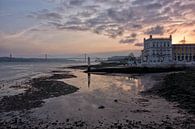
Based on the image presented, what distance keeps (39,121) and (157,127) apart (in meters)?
7.18

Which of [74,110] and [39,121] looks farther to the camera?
[74,110]

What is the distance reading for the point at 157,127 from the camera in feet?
47.9

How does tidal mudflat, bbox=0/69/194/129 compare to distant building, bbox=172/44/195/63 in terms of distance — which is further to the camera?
distant building, bbox=172/44/195/63

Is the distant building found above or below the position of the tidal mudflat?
above

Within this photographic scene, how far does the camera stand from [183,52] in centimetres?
11081

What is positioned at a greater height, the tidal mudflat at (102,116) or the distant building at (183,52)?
the distant building at (183,52)

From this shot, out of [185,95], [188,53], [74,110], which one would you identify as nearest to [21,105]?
[74,110]

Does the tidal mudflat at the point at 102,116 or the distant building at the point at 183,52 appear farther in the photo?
the distant building at the point at 183,52

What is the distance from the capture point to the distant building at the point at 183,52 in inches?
4355

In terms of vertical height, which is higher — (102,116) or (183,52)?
(183,52)

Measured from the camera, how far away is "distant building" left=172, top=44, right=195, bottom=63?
363ft

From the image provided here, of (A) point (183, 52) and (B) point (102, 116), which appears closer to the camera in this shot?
(B) point (102, 116)

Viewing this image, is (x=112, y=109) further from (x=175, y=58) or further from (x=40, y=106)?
(x=175, y=58)

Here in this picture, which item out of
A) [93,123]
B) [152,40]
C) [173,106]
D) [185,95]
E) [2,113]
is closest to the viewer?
[93,123]
